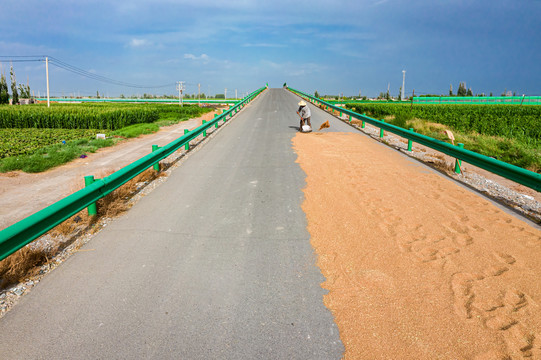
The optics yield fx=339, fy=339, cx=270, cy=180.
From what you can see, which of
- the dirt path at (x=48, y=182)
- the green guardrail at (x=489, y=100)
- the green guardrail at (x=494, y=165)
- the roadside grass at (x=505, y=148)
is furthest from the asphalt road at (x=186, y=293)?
the green guardrail at (x=489, y=100)

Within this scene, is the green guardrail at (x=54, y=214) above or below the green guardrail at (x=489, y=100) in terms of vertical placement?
below

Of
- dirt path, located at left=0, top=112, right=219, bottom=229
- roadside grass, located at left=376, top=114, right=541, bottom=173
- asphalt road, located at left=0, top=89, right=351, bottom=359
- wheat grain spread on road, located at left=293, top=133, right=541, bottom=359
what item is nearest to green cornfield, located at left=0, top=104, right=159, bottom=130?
dirt path, located at left=0, top=112, right=219, bottom=229

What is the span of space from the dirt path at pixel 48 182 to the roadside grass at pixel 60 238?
A: 1.53 meters

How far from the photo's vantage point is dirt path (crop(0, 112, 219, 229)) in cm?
712

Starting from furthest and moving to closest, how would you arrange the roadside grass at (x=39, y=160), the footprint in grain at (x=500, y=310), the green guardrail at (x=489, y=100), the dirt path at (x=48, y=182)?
the green guardrail at (x=489, y=100), the roadside grass at (x=39, y=160), the dirt path at (x=48, y=182), the footprint in grain at (x=500, y=310)

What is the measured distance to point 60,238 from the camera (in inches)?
202

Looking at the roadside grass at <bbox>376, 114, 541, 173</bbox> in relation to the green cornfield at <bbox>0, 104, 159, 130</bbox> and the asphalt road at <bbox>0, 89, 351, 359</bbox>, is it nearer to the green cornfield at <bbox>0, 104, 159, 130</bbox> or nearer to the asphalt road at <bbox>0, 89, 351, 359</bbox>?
the asphalt road at <bbox>0, 89, 351, 359</bbox>

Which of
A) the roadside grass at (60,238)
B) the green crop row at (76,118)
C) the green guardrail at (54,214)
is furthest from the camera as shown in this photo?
Result: the green crop row at (76,118)

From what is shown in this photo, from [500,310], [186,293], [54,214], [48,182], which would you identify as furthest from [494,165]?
[48,182]

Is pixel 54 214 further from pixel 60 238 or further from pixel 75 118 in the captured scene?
pixel 75 118

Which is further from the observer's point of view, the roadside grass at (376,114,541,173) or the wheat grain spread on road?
the roadside grass at (376,114,541,173)

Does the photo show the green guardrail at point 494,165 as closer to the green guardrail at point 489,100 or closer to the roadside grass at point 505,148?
the roadside grass at point 505,148

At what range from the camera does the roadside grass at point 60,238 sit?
3959mm

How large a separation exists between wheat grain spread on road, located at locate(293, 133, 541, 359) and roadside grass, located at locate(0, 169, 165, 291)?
3488 millimetres
